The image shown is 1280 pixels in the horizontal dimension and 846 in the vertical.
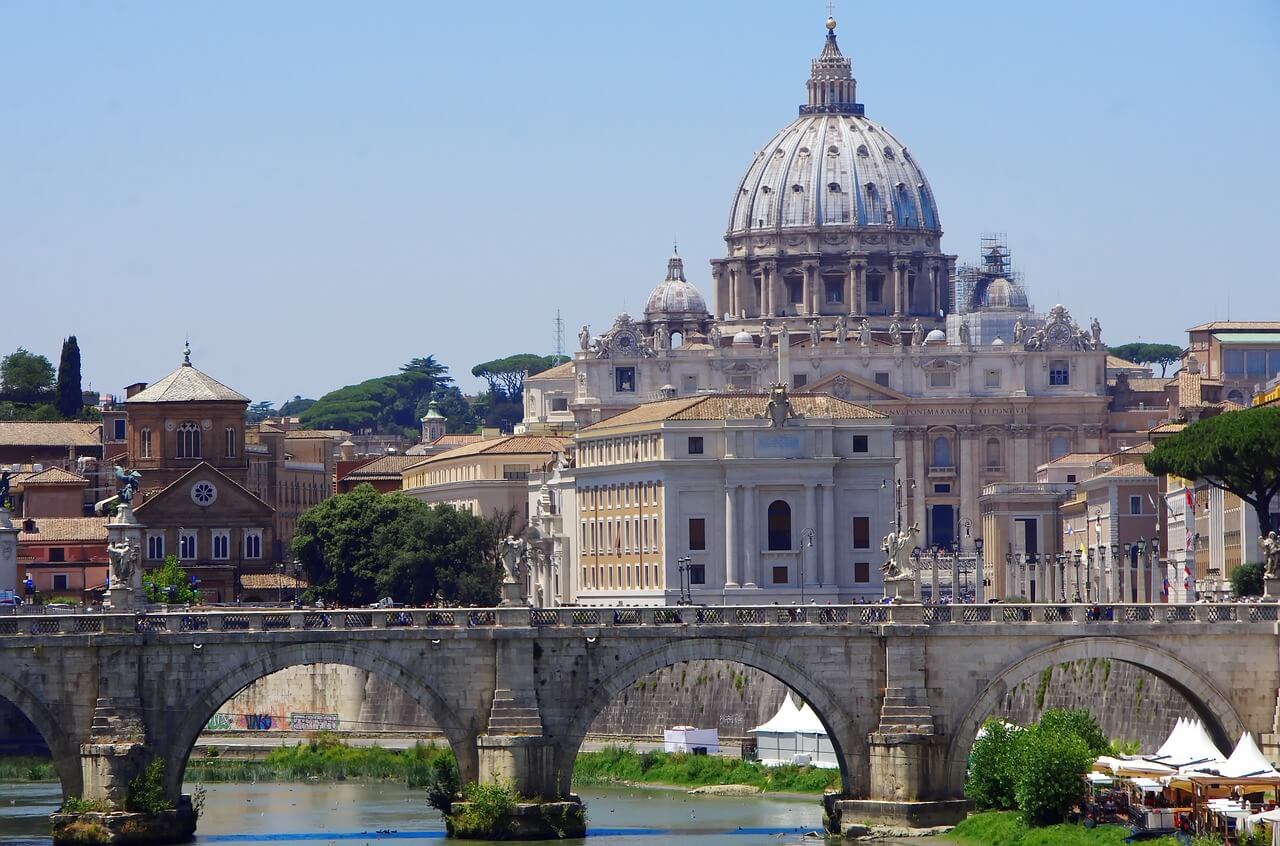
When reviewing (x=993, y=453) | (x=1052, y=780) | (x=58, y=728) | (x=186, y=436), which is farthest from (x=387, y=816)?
(x=993, y=453)

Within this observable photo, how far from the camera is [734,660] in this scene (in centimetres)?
6919

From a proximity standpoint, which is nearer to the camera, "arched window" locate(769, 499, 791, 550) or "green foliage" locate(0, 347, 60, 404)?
"arched window" locate(769, 499, 791, 550)

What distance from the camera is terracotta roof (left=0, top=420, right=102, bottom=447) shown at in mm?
149625

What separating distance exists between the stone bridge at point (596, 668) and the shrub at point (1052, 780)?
3.66 m

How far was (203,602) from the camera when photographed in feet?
413

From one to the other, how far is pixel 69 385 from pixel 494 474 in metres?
23.1

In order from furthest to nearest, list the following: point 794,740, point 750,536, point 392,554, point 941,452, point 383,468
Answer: point 941,452 < point 383,468 < point 392,554 < point 750,536 < point 794,740

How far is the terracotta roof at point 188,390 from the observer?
134 m

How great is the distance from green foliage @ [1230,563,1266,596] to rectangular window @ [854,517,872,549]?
3457cm

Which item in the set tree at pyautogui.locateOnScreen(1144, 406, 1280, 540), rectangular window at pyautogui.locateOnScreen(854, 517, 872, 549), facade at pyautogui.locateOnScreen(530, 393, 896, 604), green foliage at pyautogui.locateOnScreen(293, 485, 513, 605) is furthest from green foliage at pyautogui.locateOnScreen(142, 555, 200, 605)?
tree at pyautogui.locateOnScreen(1144, 406, 1280, 540)

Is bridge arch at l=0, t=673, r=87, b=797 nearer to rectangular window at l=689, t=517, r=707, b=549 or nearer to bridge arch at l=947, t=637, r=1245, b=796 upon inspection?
bridge arch at l=947, t=637, r=1245, b=796

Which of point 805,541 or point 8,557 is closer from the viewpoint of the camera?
point 8,557

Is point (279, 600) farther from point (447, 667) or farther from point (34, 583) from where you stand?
point (447, 667)

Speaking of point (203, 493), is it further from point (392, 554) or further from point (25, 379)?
point (25, 379)
